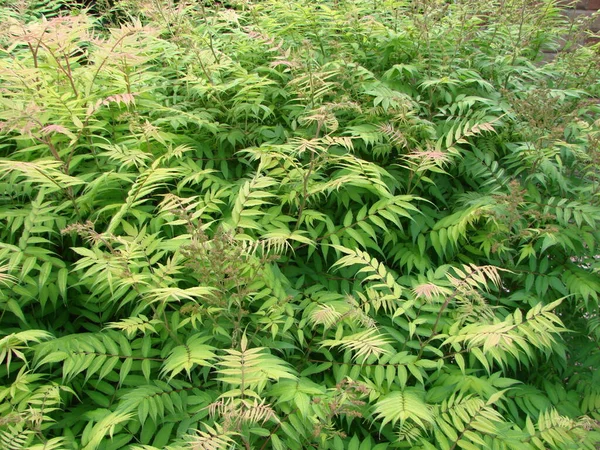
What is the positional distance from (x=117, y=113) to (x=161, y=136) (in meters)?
0.38

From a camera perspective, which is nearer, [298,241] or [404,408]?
[404,408]

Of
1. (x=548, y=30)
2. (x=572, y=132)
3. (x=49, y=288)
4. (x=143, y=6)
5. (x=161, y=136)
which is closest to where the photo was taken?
(x=49, y=288)

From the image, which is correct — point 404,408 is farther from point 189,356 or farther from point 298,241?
point 298,241

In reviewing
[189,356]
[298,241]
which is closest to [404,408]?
[189,356]

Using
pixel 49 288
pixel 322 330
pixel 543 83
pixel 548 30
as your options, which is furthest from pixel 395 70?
pixel 49 288

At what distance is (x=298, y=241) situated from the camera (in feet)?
9.40

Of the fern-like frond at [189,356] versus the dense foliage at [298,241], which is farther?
the dense foliage at [298,241]

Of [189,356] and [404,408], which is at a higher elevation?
[189,356]

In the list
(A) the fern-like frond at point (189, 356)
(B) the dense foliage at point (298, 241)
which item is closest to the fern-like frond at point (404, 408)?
(B) the dense foliage at point (298, 241)

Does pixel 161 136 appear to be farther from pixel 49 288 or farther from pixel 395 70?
pixel 395 70

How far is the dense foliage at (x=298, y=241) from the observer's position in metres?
2.23

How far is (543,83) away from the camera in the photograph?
3170mm

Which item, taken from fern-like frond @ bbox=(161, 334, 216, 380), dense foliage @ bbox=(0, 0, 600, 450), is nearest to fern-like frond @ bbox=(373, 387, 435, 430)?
dense foliage @ bbox=(0, 0, 600, 450)

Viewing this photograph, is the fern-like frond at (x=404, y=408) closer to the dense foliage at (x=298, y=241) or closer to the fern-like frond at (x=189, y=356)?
the dense foliage at (x=298, y=241)
